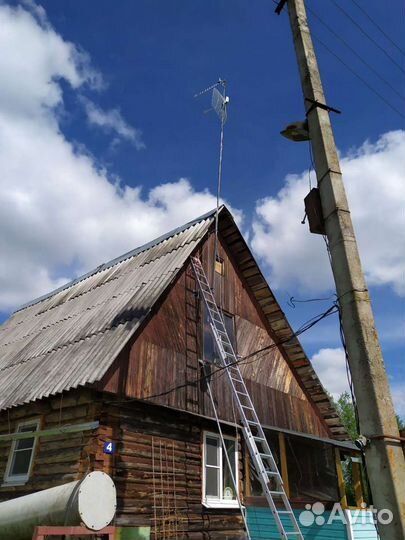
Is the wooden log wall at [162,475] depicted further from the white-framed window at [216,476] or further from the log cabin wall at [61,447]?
the log cabin wall at [61,447]

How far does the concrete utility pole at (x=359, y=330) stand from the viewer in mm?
3678

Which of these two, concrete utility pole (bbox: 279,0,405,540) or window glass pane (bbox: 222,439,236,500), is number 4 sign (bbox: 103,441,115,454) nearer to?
window glass pane (bbox: 222,439,236,500)

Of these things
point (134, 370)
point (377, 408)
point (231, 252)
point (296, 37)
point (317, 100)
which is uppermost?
point (231, 252)

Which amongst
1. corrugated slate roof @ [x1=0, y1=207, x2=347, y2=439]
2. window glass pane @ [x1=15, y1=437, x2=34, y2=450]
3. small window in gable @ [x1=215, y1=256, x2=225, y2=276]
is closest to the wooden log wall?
corrugated slate roof @ [x1=0, y1=207, x2=347, y2=439]

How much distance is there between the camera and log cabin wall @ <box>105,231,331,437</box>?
931 centimetres

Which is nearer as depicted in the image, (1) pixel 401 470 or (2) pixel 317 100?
(1) pixel 401 470

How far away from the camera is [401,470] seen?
371cm

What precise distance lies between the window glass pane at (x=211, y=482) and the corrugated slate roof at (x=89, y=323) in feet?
12.6

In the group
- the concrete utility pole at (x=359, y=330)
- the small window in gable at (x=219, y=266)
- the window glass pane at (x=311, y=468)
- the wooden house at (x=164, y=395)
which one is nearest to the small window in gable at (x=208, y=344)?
the wooden house at (x=164, y=395)

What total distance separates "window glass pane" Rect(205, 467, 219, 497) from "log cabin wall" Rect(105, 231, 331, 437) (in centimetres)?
120

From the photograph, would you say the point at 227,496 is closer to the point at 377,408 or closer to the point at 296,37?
the point at 377,408

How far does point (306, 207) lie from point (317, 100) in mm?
1373

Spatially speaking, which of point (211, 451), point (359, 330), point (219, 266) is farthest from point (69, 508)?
point (219, 266)

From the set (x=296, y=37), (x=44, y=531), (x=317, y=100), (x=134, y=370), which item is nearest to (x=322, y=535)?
(x=134, y=370)
